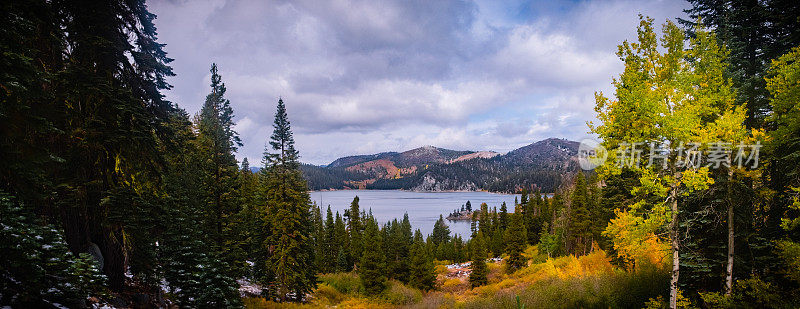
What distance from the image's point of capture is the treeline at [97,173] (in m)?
5.28

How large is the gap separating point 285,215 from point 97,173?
11.4 metres

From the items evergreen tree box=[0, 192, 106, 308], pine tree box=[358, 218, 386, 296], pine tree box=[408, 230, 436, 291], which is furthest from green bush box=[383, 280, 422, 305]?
evergreen tree box=[0, 192, 106, 308]

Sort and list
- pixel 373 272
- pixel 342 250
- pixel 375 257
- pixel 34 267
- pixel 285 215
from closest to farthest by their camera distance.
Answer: pixel 34 267 < pixel 285 215 < pixel 373 272 < pixel 375 257 < pixel 342 250

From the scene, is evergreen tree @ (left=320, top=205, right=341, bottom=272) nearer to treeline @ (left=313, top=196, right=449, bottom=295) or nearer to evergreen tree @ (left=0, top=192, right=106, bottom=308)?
treeline @ (left=313, top=196, right=449, bottom=295)

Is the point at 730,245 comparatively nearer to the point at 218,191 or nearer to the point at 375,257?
the point at 218,191

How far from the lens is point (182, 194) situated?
13211 mm

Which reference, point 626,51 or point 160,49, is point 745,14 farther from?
point 160,49

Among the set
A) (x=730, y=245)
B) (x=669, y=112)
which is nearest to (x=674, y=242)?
(x=730, y=245)

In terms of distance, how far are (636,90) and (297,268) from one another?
70.7 ft

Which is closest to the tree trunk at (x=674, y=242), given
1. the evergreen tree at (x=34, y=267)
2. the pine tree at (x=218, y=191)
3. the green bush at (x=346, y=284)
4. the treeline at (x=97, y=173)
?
the treeline at (x=97, y=173)

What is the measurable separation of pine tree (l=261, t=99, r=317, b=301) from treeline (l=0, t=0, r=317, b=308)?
3.09m

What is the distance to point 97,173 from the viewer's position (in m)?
9.12

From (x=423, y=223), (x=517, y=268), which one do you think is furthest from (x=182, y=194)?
(x=423, y=223)

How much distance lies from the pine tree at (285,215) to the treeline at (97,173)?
10.1 ft
